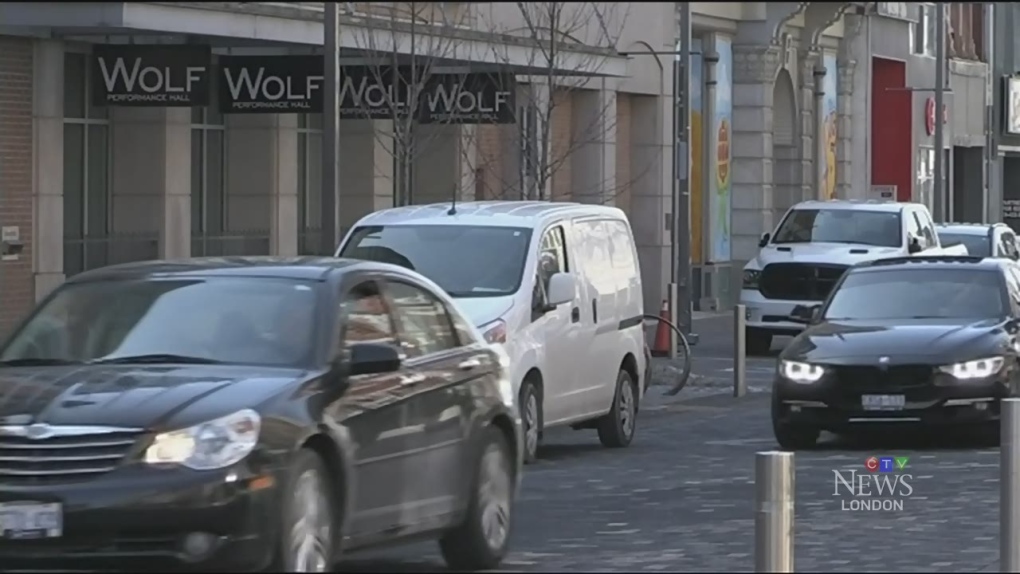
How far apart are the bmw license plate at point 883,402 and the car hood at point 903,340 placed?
1.00 ft

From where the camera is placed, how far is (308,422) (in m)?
9.54

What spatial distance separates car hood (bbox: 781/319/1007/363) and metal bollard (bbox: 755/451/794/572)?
9.58 meters

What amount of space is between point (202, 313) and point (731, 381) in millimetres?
17159

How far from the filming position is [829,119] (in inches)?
1982

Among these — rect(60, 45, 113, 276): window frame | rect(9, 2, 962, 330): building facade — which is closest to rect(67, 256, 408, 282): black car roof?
rect(9, 2, 962, 330): building facade

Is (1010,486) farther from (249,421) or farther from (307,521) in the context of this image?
(249,421)

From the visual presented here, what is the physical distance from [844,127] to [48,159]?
30.9 metres

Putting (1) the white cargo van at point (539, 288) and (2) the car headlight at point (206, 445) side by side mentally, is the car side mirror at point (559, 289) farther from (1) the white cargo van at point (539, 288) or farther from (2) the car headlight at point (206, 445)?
(2) the car headlight at point (206, 445)

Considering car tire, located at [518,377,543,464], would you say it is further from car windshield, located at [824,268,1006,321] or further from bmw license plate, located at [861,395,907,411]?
car windshield, located at [824,268,1006,321]

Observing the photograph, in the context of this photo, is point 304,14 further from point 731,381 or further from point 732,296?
point 732,296

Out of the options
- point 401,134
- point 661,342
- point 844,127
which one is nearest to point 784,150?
point 844,127

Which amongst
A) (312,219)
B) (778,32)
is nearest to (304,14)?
(312,219)

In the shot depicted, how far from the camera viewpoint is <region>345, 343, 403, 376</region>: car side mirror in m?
10.1

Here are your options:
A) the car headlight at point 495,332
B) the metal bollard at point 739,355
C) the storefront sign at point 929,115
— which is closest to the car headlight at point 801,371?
the car headlight at point 495,332
